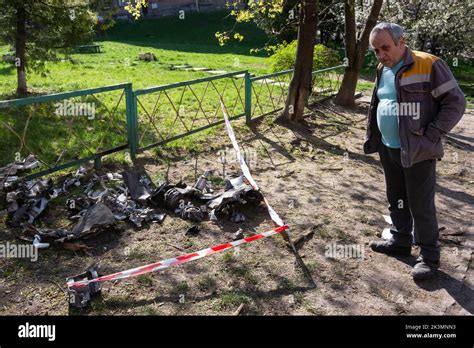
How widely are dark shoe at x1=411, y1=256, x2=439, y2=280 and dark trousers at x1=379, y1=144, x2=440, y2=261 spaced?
50 mm

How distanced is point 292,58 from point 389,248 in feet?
26.7

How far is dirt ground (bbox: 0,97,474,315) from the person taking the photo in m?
3.62

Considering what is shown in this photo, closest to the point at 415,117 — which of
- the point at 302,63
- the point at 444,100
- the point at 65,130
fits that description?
the point at 444,100

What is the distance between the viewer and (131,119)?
685cm

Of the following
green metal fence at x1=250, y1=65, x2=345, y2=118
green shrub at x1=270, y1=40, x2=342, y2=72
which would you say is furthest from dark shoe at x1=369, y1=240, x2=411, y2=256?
green shrub at x1=270, y1=40, x2=342, y2=72

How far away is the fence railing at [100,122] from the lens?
21.1 ft

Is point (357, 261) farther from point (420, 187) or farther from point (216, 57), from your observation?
point (216, 57)

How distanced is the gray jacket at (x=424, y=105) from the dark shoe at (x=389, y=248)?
104cm

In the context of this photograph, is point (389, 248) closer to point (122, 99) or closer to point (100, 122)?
point (100, 122)

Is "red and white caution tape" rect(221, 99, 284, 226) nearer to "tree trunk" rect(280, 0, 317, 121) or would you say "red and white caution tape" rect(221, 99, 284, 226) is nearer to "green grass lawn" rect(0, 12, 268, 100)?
"tree trunk" rect(280, 0, 317, 121)

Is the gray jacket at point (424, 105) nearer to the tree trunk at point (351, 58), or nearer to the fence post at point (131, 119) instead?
the fence post at point (131, 119)

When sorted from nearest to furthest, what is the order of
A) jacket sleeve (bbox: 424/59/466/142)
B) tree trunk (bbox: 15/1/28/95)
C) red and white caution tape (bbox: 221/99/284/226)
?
jacket sleeve (bbox: 424/59/466/142) → red and white caution tape (bbox: 221/99/284/226) → tree trunk (bbox: 15/1/28/95)
